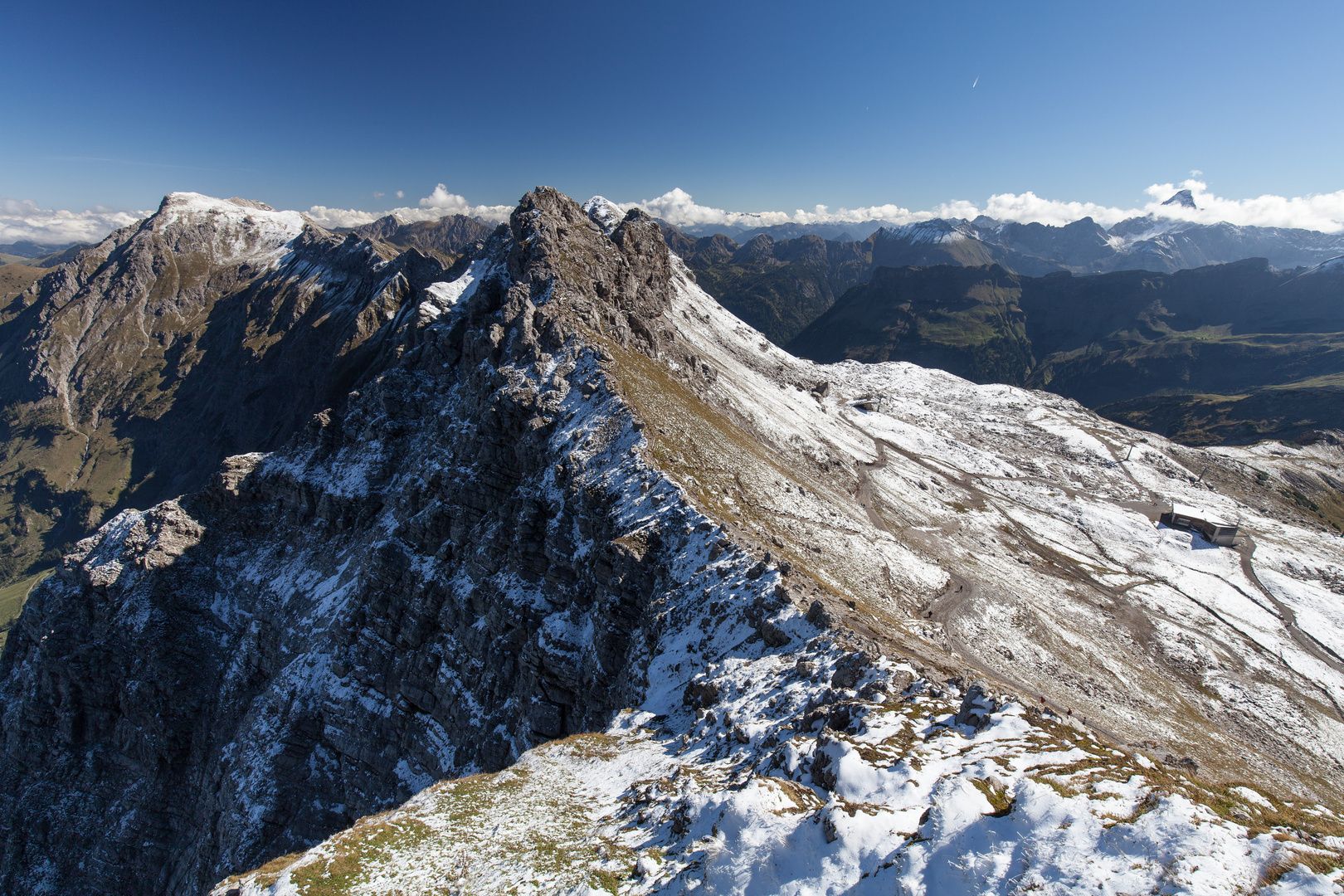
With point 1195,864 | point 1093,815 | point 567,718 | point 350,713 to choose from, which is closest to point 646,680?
point 567,718

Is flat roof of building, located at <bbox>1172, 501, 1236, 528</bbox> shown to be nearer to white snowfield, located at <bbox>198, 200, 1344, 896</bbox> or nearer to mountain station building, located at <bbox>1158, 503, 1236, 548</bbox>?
mountain station building, located at <bbox>1158, 503, 1236, 548</bbox>

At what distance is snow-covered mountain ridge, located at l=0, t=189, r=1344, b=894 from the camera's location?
1925 cm

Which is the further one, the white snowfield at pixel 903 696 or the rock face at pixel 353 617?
the rock face at pixel 353 617

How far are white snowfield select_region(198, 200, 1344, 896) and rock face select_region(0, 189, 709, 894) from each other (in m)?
3.82

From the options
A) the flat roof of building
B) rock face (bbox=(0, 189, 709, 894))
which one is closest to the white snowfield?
rock face (bbox=(0, 189, 709, 894))

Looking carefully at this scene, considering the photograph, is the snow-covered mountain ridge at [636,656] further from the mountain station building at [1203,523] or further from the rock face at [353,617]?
the mountain station building at [1203,523]

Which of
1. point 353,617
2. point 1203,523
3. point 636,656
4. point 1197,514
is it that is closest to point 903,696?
point 636,656

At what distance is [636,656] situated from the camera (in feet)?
134

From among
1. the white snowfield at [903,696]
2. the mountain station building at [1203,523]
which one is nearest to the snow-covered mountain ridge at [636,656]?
the white snowfield at [903,696]

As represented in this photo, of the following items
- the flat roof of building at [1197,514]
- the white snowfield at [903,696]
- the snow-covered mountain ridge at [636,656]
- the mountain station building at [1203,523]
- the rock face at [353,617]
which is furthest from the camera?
the flat roof of building at [1197,514]

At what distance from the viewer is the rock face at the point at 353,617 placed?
50.0 m

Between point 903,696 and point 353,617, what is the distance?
6296cm

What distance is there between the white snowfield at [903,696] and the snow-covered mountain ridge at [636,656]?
0.21 metres

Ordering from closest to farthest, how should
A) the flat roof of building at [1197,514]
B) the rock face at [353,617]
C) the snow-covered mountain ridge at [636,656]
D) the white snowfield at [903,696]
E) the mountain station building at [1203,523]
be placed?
the white snowfield at [903,696], the snow-covered mountain ridge at [636,656], the rock face at [353,617], the mountain station building at [1203,523], the flat roof of building at [1197,514]
